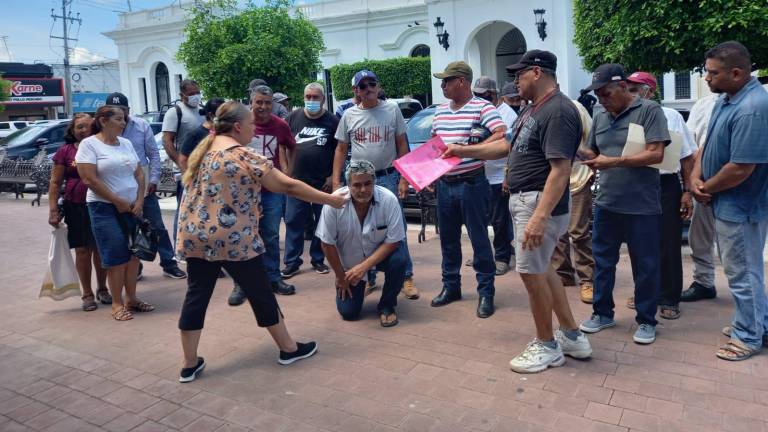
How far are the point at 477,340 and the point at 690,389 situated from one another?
1.42 m

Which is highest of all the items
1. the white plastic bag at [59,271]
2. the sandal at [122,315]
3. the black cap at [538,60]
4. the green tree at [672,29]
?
the green tree at [672,29]

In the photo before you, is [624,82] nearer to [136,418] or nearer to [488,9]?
[136,418]

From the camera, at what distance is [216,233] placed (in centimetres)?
399

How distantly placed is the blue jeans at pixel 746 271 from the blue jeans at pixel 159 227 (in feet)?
16.2

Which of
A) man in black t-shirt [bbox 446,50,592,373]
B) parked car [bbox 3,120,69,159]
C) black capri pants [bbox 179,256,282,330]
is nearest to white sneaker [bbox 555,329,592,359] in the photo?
man in black t-shirt [bbox 446,50,592,373]

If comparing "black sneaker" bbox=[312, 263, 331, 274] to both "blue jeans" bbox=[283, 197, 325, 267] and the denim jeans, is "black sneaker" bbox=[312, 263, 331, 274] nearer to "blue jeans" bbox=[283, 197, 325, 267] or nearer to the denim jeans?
"blue jeans" bbox=[283, 197, 325, 267]

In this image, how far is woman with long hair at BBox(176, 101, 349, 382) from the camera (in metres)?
3.97

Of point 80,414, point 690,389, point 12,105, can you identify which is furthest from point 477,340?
point 12,105

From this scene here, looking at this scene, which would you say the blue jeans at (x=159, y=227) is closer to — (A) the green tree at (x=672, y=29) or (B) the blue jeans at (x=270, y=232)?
(B) the blue jeans at (x=270, y=232)

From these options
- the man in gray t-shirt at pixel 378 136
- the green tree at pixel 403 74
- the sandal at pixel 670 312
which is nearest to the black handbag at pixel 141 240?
the man in gray t-shirt at pixel 378 136

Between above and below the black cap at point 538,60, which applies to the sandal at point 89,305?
below

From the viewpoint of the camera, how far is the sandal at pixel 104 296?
6109mm

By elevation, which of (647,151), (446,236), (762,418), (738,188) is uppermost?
(647,151)

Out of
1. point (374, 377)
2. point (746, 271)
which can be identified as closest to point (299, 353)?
point (374, 377)
